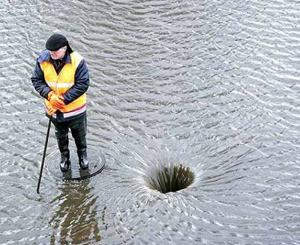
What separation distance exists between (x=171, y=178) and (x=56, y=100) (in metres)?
1.96

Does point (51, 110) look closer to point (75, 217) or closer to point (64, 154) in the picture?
point (64, 154)

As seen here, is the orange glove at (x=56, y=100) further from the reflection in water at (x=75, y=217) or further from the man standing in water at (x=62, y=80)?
the reflection in water at (x=75, y=217)

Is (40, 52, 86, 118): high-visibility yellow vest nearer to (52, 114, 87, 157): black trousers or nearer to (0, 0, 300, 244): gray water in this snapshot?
(52, 114, 87, 157): black trousers

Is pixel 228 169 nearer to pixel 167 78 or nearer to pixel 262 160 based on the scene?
pixel 262 160

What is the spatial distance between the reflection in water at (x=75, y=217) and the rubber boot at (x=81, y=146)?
0.26 meters

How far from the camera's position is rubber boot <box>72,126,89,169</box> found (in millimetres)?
6609

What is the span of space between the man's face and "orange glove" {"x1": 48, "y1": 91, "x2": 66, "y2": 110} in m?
0.44

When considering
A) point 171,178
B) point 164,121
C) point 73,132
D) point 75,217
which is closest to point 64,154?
point 73,132

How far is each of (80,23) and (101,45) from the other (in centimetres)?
110

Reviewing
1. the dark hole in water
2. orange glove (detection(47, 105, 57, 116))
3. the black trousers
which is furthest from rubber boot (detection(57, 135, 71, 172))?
the dark hole in water

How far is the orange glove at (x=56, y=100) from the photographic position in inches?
239

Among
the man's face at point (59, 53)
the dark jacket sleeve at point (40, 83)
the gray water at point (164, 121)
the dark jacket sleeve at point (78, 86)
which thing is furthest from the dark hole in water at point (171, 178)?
the man's face at point (59, 53)

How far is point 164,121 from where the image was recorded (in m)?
7.85

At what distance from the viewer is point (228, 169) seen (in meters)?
6.83
